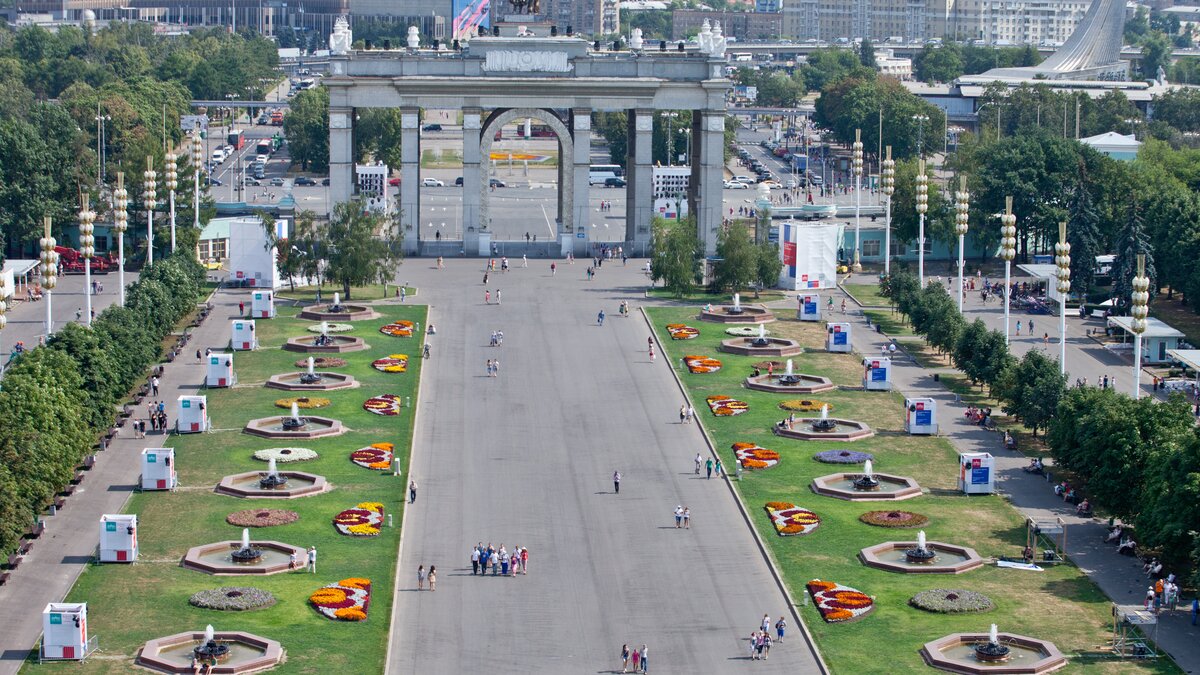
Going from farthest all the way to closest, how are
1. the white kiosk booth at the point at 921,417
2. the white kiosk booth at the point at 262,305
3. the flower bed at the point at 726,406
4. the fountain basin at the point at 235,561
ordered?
the white kiosk booth at the point at 262,305 → the flower bed at the point at 726,406 → the white kiosk booth at the point at 921,417 → the fountain basin at the point at 235,561

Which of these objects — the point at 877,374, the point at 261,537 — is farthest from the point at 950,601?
the point at 877,374

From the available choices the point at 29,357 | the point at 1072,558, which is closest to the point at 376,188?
the point at 29,357

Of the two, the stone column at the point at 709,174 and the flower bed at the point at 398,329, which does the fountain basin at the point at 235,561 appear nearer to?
the flower bed at the point at 398,329

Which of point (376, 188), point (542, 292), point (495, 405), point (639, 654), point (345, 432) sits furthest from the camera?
point (376, 188)

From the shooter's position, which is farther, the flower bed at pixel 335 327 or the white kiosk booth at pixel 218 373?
the flower bed at pixel 335 327

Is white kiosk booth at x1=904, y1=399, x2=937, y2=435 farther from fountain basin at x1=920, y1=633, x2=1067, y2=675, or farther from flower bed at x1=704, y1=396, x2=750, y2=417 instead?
fountain basin at x1=920, y1=633, x2=1067, y2=675

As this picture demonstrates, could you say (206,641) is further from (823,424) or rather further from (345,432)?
(823,424)

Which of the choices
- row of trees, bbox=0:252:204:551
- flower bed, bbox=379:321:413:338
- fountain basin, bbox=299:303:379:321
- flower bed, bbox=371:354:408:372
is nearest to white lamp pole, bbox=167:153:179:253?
fountain basin, bbox=299:303:379:321

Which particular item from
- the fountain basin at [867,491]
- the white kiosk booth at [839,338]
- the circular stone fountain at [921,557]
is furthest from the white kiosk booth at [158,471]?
the white kiosk booth at [839,338]
